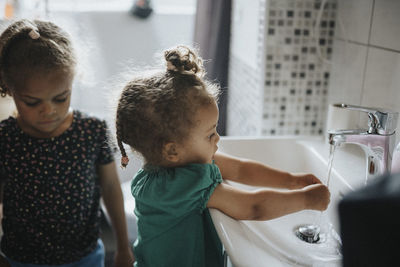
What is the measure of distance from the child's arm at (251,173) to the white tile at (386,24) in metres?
0.41

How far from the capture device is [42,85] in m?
0.99

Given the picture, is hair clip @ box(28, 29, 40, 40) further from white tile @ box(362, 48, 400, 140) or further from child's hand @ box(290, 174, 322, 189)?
white tile @ box(362, 48, 400, 140)

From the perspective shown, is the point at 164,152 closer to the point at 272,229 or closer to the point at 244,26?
the point at 272,229

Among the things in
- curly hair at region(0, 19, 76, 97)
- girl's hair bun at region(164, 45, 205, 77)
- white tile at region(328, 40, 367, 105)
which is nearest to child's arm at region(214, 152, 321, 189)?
girl's hair bun at region(164, 45, 205, 77)

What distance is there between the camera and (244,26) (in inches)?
64.3

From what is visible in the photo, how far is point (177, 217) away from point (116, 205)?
0.49 m

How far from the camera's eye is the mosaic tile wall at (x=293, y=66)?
1288mm

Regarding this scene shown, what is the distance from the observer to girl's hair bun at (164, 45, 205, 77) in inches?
32.2

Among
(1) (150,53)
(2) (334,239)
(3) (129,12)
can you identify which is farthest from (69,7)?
(2) (334,239)

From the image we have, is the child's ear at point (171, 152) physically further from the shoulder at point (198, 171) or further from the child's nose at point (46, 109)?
the child's nose at point (46, 109)

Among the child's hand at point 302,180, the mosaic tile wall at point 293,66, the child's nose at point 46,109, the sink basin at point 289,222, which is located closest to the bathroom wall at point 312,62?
the mosaic tile wall at point 293,66

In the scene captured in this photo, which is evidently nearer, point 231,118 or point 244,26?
point 244,26

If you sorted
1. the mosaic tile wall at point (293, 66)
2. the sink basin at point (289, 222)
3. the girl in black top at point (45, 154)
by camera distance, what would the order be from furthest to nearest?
the mosaic tile wall at point (293, 66) < the girl in black top at point (45, 154) < the sink basin at point (289, 222)

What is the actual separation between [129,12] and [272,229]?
2048mm
